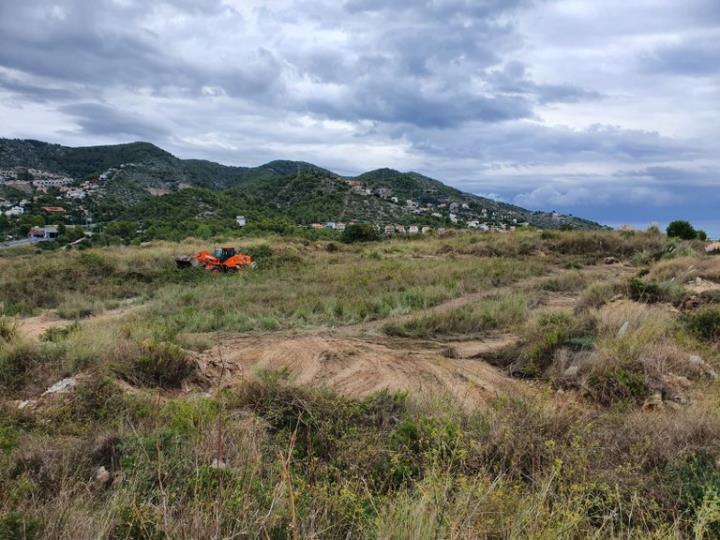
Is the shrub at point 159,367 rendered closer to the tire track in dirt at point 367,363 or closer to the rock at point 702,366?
the tire track in dirt at point 367,363

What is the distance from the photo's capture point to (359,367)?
6.72 meters

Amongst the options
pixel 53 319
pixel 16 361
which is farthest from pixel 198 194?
pixel 16 361

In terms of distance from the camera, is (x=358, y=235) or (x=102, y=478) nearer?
(x=102, y=478)

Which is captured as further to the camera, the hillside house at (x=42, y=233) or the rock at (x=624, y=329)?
the hillside house at (x=42, y=233)

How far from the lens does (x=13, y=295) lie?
46.2 ft

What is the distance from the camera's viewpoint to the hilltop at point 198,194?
52594 millimetres

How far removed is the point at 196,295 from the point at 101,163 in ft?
310

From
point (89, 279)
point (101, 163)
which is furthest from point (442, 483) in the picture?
point (101, 163)

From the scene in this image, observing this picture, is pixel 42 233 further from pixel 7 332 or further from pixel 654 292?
pixel 654 292

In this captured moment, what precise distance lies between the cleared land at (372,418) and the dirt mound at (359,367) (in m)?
0.04

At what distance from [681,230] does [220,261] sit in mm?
25699

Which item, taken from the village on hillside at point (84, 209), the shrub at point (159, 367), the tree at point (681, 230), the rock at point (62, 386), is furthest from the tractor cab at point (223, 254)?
the tree at point (681, 230)

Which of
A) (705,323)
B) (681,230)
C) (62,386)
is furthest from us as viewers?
(681,230)

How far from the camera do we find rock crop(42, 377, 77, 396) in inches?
201
